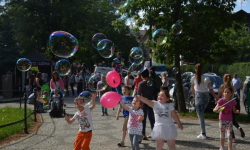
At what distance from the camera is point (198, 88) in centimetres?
852

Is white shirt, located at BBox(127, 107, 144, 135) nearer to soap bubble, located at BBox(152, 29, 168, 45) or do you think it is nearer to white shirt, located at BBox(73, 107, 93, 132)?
white shirt, located at BBox(73, 107, 93, 132)

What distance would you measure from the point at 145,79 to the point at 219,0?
579 cm

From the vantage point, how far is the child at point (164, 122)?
5707 mm

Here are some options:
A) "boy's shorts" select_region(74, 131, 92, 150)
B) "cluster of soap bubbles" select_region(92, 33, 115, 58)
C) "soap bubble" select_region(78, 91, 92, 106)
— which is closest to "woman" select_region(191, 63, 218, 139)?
"soap bubble" select_region(78, 91, 92, 106)

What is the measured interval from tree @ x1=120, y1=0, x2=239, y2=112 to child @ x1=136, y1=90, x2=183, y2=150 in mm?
6202

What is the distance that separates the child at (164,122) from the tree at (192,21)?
6202 mm

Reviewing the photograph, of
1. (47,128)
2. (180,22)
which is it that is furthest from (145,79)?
(180,22)

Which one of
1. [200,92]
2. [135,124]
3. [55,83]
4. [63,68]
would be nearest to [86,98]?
[135,124]

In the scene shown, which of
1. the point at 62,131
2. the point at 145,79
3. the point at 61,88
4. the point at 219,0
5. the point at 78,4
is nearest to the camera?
the point at 145,79

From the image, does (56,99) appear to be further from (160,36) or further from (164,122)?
(164,122)

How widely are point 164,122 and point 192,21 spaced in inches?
275

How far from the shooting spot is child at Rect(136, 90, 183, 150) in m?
5.71

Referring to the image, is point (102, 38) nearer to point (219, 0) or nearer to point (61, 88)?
point (61, 88)

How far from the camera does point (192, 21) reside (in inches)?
471
